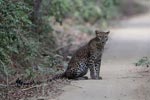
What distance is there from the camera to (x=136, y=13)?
4750cm

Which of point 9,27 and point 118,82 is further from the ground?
point 9,27

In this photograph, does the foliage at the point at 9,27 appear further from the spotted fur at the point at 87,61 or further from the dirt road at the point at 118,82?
the dirt road at the point at 118,82

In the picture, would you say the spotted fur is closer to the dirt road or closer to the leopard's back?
the leopard's back

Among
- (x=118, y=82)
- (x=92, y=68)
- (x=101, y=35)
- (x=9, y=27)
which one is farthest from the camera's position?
(x=101, y=35)

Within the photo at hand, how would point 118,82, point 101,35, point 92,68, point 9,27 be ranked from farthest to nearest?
point 101,35, point 92,68, point 9,27, point 118,82

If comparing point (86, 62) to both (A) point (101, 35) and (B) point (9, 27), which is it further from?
(B) point (9, 27)

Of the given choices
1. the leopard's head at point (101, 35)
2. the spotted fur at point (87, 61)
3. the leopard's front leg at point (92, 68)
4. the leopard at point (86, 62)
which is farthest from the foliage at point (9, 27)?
the leopard's head at point (101, 35)

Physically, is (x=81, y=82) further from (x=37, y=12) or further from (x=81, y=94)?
(x=37, y=12)

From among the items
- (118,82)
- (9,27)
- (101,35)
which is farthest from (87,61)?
(9,27)

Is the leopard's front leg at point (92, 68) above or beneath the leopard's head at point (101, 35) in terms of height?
beneath

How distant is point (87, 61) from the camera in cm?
1370

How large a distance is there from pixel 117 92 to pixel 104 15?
21723 millimetres

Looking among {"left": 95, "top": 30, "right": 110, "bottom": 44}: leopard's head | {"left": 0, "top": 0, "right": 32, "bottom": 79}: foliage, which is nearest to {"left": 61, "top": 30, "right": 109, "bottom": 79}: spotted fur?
{"left": 95, "top": 30, "right": 110, "bottom": 44}: leopard's head

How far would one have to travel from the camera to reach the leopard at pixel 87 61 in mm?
13508
